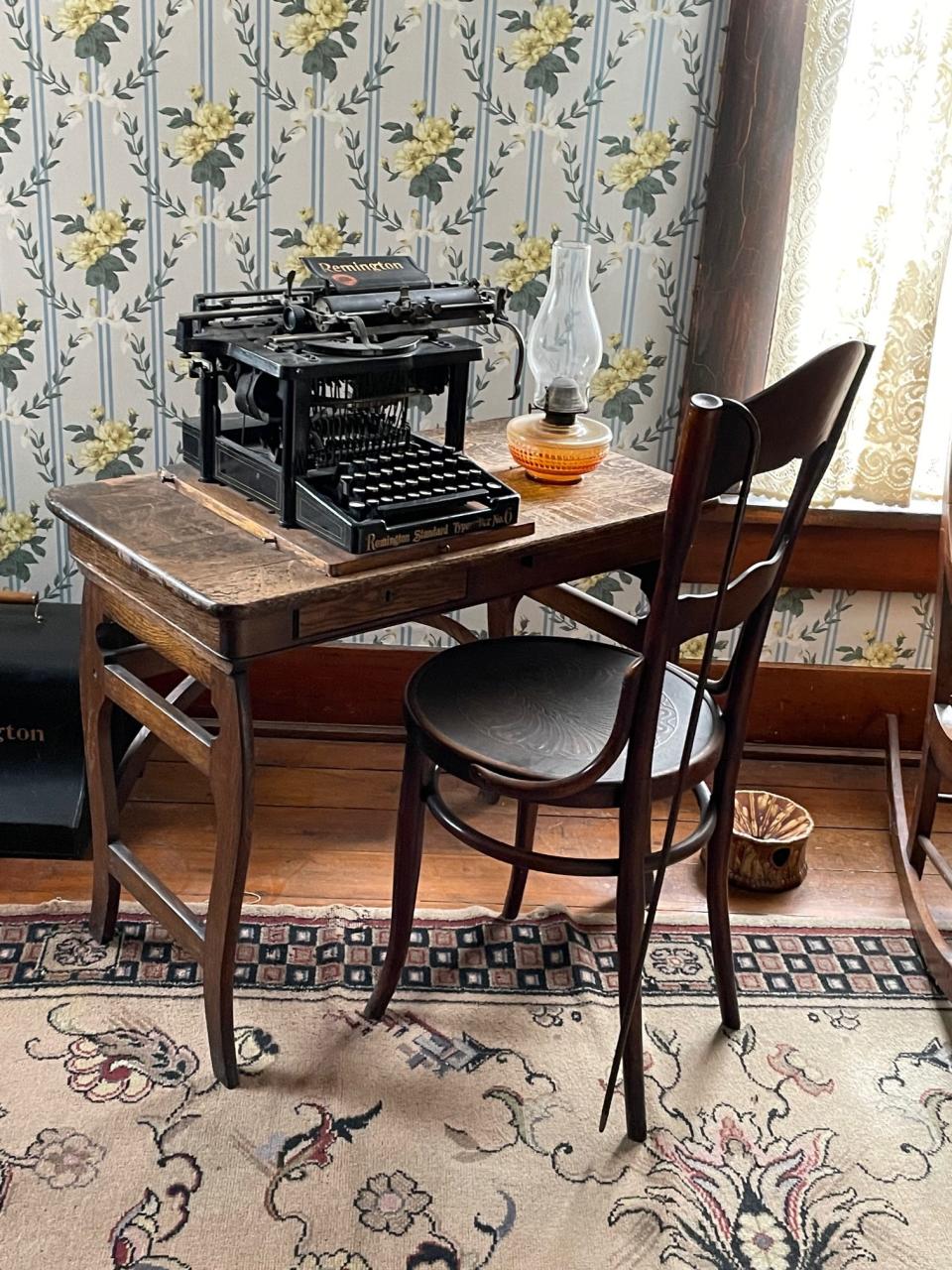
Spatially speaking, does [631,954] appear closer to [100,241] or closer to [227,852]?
[227,852]

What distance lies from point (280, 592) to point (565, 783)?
17.4 inches

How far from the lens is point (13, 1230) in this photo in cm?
169

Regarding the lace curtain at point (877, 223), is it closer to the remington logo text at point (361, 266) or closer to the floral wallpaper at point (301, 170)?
the floral wallpaper at point (301, 170)

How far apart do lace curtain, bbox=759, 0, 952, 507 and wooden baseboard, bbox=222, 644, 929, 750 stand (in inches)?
17.2

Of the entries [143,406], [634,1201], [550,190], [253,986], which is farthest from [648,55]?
[634,1201]

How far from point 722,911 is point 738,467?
81cm

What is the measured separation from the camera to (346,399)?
185 cm

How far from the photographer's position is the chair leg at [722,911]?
1992mm

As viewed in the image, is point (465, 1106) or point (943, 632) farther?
point (943, 632)

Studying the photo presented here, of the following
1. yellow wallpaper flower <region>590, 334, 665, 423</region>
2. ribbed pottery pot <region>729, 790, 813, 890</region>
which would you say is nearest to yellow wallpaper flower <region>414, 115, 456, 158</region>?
yellow wallpaper flower <region>590, 334, 665, 423</region>

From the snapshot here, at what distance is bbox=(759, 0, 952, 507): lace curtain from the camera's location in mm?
2400

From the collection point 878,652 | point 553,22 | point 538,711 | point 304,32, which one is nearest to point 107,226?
point 304,32

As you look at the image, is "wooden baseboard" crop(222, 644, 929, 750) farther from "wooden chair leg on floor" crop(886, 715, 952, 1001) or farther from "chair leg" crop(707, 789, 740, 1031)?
"chair leg" crop(707, 789, 740, 1031)

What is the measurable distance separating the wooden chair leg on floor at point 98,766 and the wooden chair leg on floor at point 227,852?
1.03 ft
